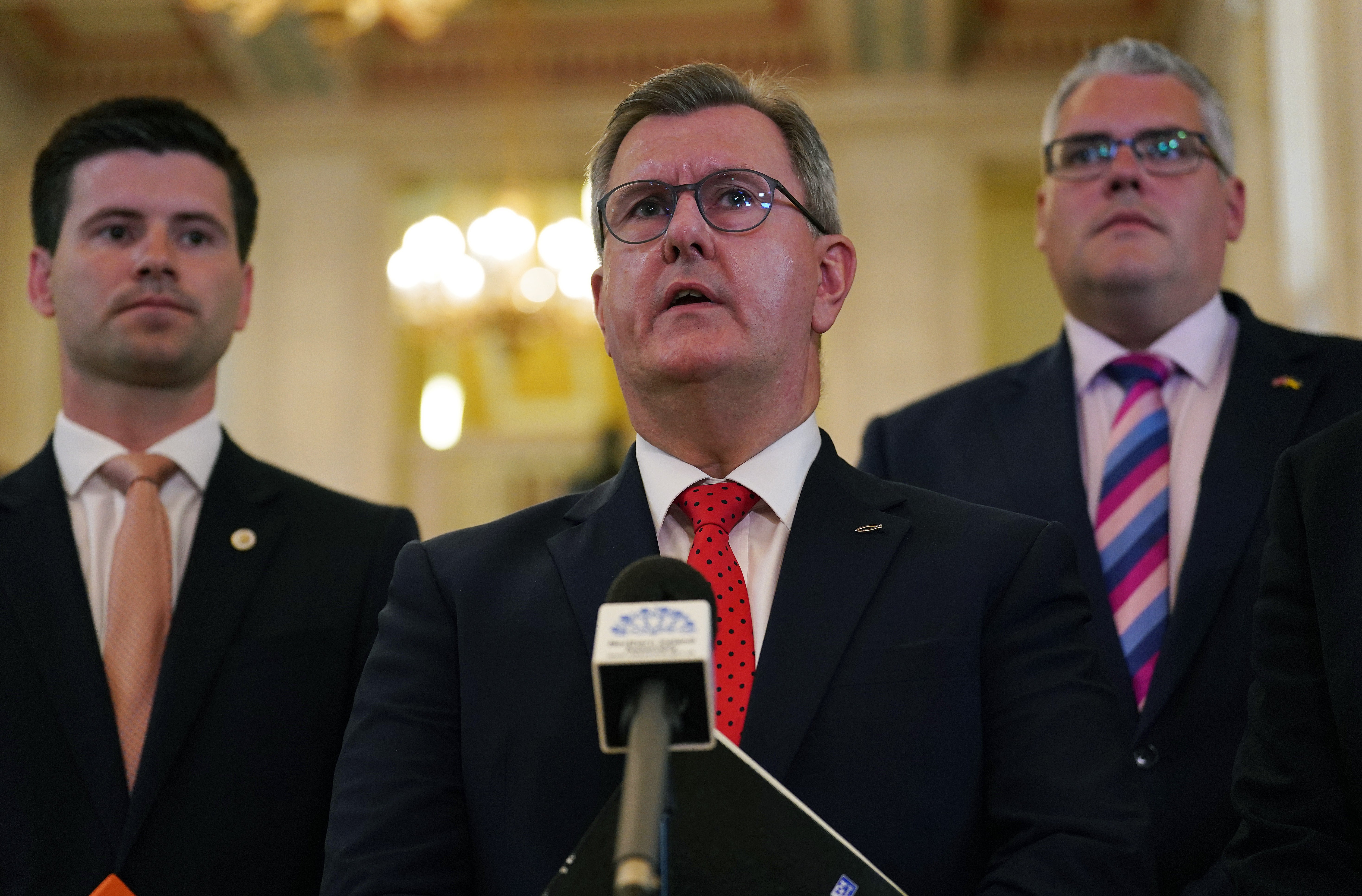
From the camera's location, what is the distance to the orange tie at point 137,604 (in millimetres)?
2244

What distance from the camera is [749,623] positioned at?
1725mm

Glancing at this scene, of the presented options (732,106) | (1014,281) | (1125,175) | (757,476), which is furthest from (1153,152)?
(1014,281)

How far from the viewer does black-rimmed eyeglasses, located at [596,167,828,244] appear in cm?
193

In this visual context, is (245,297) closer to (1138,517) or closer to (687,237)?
(687,237)

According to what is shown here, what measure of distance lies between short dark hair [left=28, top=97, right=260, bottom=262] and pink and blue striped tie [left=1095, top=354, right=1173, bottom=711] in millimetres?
1648

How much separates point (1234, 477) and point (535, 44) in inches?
300

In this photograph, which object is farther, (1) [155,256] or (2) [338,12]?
(2) [338,12]

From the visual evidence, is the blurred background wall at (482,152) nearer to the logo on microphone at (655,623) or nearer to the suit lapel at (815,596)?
the suit lapel at (815,596)

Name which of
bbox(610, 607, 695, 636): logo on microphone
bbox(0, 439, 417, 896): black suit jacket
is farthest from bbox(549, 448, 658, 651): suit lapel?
bbox(0, 439, 417, 896): black suit jacket

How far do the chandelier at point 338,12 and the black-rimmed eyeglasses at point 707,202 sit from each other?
18.0 feet

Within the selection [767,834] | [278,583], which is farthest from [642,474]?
[278,583]

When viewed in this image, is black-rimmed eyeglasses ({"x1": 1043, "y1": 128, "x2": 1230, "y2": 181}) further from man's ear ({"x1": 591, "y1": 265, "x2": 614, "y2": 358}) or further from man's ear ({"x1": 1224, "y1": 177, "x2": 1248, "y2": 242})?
man's ear ({"x1": 591, "y1": 265, "x2": 614, "y2": 358})

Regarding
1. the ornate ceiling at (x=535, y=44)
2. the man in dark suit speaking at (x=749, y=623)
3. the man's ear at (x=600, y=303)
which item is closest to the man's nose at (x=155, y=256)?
the man's ear at (x=600, y=303)

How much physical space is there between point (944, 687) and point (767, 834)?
34 cm
